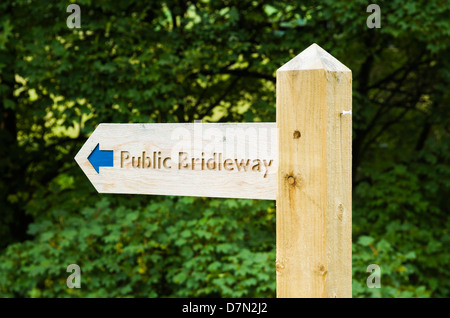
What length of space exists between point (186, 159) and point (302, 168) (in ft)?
1.29

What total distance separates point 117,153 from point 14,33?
438 cm

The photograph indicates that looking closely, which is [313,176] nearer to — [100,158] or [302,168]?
[302,168]

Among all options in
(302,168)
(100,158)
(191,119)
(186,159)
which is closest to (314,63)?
(302,168)

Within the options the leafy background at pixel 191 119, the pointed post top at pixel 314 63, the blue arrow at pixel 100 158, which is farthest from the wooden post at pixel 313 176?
the leafy background at pixel 191 119

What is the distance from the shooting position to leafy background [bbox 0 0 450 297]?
505 cm

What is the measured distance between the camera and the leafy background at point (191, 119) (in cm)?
505

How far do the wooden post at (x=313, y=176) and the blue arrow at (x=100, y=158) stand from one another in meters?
0.62

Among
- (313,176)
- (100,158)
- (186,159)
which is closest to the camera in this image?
(313,176)

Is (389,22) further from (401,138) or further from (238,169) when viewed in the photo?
(238,169)

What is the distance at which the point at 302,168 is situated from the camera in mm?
1584

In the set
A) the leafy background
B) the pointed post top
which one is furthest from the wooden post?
the leafy background

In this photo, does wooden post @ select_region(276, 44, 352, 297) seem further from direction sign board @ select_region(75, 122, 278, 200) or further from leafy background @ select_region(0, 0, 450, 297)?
leafy background @ select_region(0, 0, 450, 297)

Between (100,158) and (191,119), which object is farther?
(191,119)

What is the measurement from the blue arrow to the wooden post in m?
0.62
